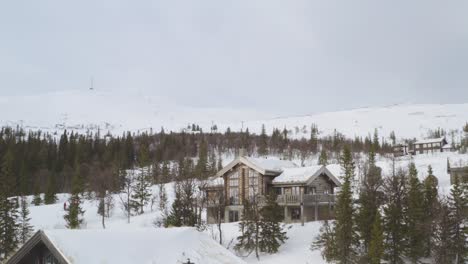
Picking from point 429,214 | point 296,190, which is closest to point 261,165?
point 296,190

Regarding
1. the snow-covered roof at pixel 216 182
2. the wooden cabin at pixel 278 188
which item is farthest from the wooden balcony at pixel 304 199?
the snow-covered roof at pixel 216 182

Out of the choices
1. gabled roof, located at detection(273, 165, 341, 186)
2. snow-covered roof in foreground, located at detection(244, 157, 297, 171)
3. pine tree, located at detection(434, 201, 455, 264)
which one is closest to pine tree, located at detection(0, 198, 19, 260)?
snow-covered roof in foreground, located at detection(244, 157, 297, 171)

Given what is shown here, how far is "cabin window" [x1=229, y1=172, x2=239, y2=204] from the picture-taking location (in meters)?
50.4

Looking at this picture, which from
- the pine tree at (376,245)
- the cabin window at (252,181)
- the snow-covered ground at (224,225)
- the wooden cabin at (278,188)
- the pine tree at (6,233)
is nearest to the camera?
the pine tree at (376,245)

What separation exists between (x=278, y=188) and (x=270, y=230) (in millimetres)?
9134

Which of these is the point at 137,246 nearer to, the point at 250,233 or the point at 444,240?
the point at 250,233

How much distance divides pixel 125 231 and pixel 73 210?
40.4 meters

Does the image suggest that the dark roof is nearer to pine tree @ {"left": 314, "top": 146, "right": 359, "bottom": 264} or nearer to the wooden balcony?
pine tree @ {"left": 314, "top": 146, "right": 359, "bottom": 264}

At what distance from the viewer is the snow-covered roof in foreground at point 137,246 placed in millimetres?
14664

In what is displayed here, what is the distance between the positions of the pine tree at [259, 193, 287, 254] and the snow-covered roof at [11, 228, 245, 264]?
2116cm

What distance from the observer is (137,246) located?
53.4 ft

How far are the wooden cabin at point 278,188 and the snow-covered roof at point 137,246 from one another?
25754 millimetres

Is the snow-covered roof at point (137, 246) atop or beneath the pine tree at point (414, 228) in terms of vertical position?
atop

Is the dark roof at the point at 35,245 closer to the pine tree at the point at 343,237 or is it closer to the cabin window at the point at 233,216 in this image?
the pine tree at the point at 343,237
